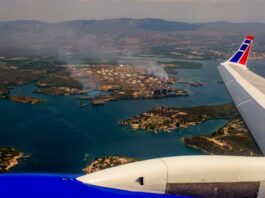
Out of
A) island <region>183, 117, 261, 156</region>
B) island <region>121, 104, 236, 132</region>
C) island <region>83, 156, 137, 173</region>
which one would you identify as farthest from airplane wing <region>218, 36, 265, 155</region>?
island <region>121, 104, 236, 132</region>

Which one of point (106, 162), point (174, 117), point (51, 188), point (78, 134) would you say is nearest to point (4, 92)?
point (78, 134)

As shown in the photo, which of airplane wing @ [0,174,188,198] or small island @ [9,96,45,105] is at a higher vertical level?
airplane wing @ [0,174,188,198]

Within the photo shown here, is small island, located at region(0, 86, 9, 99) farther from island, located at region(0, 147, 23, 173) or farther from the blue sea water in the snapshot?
island, located at region(0, 147, 23, 173)

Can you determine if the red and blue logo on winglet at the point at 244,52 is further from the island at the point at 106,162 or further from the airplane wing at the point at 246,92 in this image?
the island at the point at 106,162

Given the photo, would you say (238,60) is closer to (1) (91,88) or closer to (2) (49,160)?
(2) (49,160)

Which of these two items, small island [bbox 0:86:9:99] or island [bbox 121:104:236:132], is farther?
small island [bbox 0:86:9:99]

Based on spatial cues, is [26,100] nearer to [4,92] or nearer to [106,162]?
[4,92]
